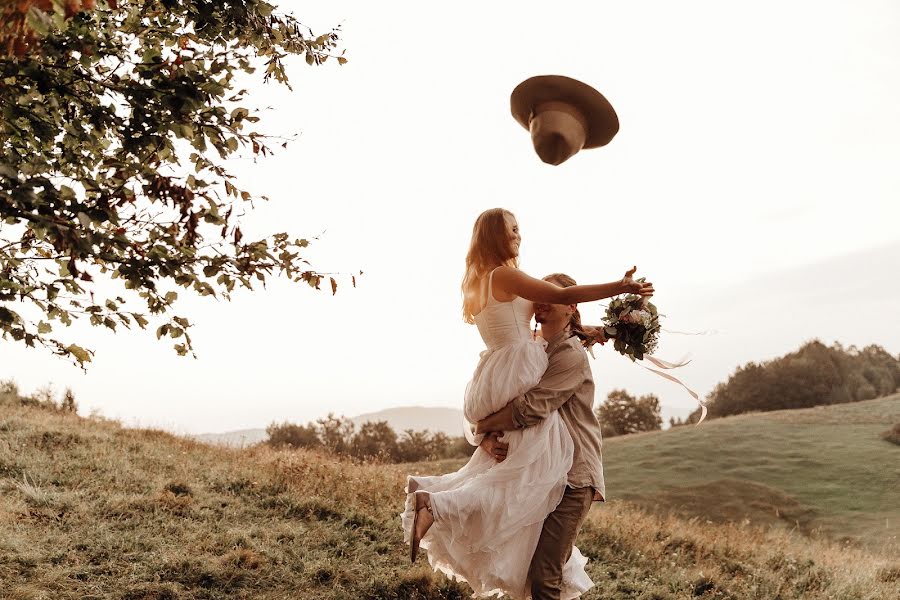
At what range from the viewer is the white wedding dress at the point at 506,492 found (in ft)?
15.8

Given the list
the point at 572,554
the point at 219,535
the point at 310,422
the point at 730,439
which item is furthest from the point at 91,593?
the point at 730,439

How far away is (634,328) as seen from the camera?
5.22 m

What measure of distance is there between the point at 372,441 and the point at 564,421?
18.7m

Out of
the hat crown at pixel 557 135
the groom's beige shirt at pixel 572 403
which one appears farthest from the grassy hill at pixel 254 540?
the hat crown at pixel 557 135

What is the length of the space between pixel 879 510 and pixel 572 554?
50.5ft

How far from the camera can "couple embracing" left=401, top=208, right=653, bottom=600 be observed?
480 cm

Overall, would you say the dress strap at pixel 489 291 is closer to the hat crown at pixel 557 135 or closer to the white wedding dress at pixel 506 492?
the white wedding dress at pixel 506 492

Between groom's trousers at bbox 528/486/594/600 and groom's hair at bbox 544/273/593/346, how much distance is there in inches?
45.0

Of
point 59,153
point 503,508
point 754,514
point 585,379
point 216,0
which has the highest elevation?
point 216,0

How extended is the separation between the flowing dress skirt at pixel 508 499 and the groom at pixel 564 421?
0.07 meters

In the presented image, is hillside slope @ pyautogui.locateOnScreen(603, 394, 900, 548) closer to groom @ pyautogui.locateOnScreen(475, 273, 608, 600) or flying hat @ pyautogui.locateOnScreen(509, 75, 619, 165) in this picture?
groom @ pyautogui.locateOnScreen(475, 273, 608, 600)

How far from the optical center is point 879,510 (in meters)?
16.8

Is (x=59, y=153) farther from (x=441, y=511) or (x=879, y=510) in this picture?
(x=879, y=510)

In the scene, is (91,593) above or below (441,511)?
below
